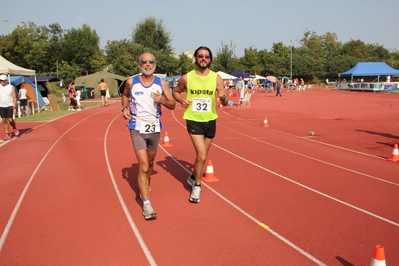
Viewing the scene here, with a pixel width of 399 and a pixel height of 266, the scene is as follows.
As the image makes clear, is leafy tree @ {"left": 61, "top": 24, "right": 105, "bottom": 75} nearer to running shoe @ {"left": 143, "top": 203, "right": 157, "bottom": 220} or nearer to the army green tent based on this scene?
the army green tent

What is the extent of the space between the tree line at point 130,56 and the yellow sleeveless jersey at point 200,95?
43118mm

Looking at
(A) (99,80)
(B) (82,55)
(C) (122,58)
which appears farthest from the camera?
(B) (82,55)

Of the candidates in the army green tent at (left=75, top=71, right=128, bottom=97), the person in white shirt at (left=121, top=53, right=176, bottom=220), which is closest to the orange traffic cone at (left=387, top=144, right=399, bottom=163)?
the person in white shirt at (left=121, top=53, right=176, bottom=220)

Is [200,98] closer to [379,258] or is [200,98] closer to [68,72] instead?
[379,258]

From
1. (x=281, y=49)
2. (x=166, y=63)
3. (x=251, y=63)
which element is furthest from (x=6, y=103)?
(x=281, y=49)

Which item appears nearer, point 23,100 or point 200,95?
point 200,95

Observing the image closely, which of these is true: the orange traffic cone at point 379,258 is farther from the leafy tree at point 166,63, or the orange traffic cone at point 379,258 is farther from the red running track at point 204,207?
the leafy tree at point 166,63

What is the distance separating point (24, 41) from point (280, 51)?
58.2m

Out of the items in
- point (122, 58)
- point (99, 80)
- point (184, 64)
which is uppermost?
point (184, 64)

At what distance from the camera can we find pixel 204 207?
5000 millimetres

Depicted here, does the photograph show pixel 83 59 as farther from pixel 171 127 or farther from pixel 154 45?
pixel 171 127

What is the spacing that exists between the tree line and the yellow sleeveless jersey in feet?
141

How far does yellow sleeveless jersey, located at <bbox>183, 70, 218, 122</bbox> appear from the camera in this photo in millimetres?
5105

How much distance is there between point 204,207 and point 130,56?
45.4 m
